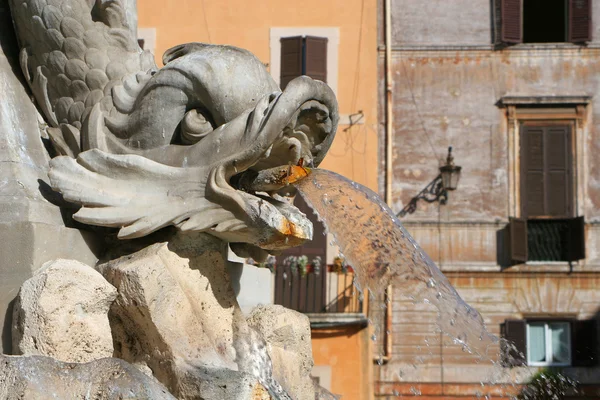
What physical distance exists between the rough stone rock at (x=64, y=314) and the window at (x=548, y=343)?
18096 mm

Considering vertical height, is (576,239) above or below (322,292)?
above

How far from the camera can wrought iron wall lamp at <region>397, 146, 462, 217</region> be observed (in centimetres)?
2175

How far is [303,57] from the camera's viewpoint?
70.7 ft

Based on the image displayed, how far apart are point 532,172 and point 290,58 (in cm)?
453

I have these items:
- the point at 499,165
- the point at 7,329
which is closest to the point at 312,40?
the point at 499,165

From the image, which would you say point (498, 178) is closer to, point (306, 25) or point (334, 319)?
point (334, 319)

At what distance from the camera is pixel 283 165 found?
3.98 meters

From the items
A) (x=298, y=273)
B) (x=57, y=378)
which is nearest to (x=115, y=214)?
(x=57, y=378)

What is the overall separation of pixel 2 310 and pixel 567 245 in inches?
742

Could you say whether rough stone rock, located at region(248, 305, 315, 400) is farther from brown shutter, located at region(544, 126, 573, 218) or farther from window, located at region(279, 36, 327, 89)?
brown shutter, located at region(544, 126, 573, 218)

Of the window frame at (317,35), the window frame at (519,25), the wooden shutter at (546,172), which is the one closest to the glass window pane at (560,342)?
the wooden shutter at (546,172)

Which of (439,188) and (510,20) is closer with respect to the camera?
(439,188)

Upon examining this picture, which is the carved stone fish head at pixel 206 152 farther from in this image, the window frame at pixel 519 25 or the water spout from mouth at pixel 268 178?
the window frame at pixel 519 25

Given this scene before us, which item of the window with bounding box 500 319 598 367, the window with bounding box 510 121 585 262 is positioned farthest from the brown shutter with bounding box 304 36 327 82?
the window with bounding box 500 319 598 367
